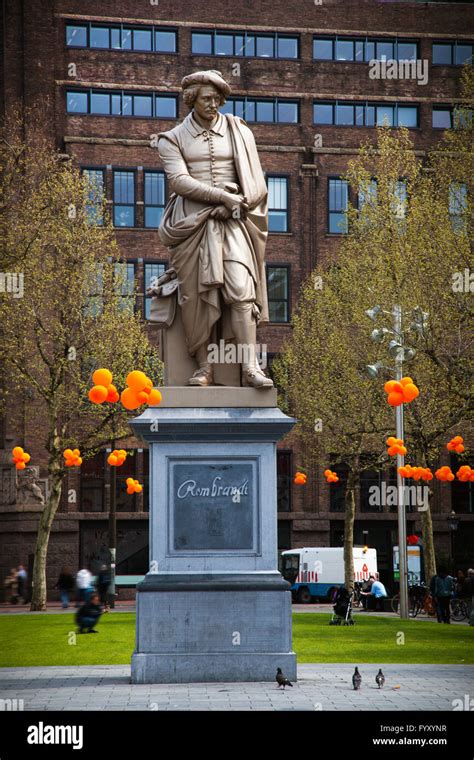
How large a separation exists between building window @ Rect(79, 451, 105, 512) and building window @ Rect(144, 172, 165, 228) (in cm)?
1317

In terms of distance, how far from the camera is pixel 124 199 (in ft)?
219

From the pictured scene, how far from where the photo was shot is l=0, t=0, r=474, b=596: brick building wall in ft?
212

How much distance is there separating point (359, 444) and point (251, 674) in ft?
108

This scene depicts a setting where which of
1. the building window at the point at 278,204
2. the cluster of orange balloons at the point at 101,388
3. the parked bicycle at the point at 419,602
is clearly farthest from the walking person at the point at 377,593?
the building window at the point at 278,204

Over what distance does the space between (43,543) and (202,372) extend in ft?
97.8

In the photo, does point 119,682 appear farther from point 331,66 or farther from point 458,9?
point 458,9

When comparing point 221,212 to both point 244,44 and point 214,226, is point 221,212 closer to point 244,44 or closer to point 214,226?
point 214,226

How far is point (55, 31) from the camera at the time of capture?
65.8m

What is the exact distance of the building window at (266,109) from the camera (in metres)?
67.8

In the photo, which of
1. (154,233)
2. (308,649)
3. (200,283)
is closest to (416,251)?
(308,649)

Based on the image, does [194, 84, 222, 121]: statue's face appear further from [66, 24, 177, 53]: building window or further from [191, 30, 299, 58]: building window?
[191, 30, 299, 58]: building window

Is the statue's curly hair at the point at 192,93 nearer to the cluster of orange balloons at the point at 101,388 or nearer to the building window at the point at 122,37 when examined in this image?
the cluster of orange balloons at the point at 101,388

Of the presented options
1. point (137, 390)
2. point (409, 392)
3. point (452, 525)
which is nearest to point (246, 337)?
point (137, 390)

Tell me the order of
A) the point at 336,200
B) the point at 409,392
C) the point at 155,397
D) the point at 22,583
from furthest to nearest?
the point at 336,200
the point at 22,583
the point at 409,392
the point at 155,397
